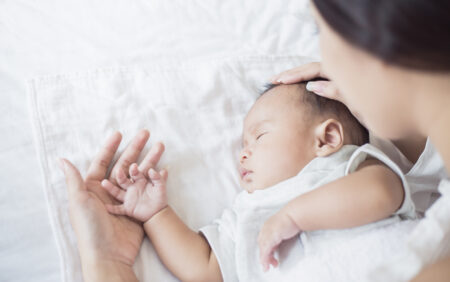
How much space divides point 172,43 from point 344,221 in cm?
74

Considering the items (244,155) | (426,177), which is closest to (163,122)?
(244,155)

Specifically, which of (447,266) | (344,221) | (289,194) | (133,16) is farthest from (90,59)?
(447,266)

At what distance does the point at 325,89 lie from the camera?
3.40 feet

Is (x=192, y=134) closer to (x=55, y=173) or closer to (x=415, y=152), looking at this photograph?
(x=55, y=173)

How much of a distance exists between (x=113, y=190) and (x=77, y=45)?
1.55 feet

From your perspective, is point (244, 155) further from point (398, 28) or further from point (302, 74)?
point (398, 28)

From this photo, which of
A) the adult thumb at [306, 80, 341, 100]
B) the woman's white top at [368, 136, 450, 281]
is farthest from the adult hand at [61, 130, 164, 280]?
the woman's white top at [368, 136, 450, 281]

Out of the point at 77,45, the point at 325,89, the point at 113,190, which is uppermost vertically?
the point at 77,45

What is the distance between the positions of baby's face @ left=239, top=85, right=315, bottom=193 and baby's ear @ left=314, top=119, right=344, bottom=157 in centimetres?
1

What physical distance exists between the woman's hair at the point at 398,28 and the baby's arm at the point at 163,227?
555 mm

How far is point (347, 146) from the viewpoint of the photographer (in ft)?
3.33

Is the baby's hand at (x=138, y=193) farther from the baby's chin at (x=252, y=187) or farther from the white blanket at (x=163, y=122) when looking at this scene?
the baby's chin at (x=252, y=187)

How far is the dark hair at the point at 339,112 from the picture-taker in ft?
3.43

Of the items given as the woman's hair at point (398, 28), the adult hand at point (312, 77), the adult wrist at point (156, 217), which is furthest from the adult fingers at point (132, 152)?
the woman's hair at point (398, 28)
